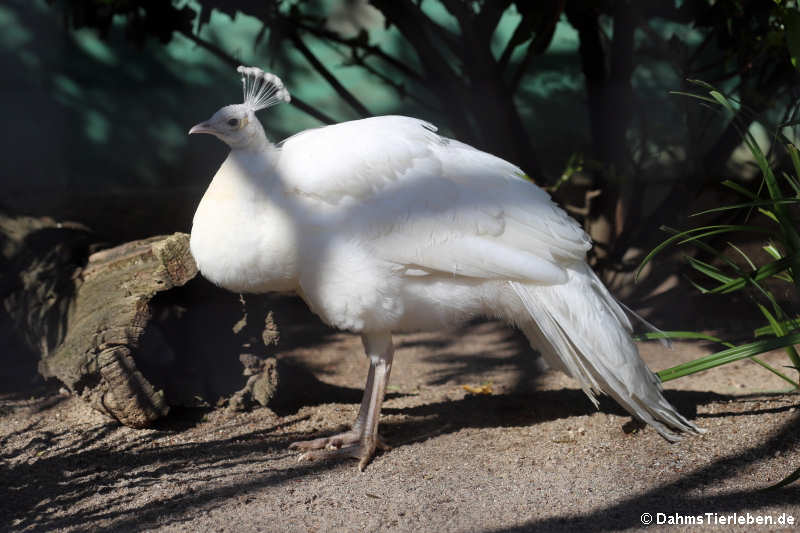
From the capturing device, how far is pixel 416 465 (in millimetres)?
2777

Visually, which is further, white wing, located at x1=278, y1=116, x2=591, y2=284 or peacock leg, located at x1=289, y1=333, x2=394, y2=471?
peacock leg, located at x1=289, y1=333, x2=394, y2=471

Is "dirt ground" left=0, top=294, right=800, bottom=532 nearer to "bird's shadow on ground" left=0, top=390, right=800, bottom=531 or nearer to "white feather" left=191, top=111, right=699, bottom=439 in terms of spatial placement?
"bird's shadow on ground" left=0, top=390, right=800, bottom=531

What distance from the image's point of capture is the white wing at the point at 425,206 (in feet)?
8.94

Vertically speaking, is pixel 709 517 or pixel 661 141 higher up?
pixel 661 141

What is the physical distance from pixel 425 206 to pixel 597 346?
772 mm

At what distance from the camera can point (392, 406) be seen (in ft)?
11.6

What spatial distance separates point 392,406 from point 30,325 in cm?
161

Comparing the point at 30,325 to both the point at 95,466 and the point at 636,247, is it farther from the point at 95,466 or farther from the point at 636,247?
the point at 636,247

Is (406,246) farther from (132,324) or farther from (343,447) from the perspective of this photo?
(132,324)

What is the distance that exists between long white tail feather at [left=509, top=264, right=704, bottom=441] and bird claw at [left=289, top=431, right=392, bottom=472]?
2.42 ft

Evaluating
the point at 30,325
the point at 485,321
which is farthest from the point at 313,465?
the point at 485,321

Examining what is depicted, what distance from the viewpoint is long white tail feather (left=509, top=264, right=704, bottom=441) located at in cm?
279

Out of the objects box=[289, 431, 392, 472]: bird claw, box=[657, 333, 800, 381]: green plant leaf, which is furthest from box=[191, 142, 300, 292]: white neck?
box=[657, 333, 800, 381]: green plant leaf

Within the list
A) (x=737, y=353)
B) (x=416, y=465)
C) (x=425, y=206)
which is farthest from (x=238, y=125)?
(x=737, y=353)
